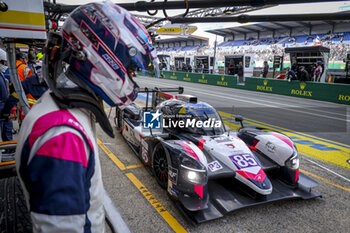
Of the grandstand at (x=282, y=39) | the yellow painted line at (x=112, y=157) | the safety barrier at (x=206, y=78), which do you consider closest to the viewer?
the yellow painted line at (x=112, y=157)

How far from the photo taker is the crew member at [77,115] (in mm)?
831

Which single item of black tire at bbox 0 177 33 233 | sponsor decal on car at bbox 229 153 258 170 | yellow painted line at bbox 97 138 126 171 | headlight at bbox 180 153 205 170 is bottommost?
yellow painted line at bbox 97 138 126 171

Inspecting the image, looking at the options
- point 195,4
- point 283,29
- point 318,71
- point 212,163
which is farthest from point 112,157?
point 283,29

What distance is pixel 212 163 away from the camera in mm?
3316

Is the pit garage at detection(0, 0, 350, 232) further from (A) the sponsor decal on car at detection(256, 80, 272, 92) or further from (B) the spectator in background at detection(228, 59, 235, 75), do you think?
(B) the spectator in background at detection(228, 59, 235, 75)

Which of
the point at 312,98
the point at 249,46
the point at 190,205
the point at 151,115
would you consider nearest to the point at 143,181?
the point at 190,205

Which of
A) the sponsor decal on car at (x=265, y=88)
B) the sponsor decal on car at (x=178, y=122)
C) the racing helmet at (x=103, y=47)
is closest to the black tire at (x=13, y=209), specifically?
the racing helmet at (x=103, y=47)

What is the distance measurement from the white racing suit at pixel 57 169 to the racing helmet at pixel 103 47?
31 centimetres

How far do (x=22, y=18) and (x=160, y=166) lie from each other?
256cm

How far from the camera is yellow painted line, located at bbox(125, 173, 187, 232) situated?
2.77 meters

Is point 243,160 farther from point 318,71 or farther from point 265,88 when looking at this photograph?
point 318,71

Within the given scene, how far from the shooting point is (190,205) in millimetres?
2773

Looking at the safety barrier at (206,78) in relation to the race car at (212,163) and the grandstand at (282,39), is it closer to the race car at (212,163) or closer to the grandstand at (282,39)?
the grandstand at (282,39)

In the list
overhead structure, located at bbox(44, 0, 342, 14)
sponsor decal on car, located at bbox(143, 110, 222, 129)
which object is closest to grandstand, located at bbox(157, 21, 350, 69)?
sponsor decal on car, located at bbox(143, 110, 222, 129)
